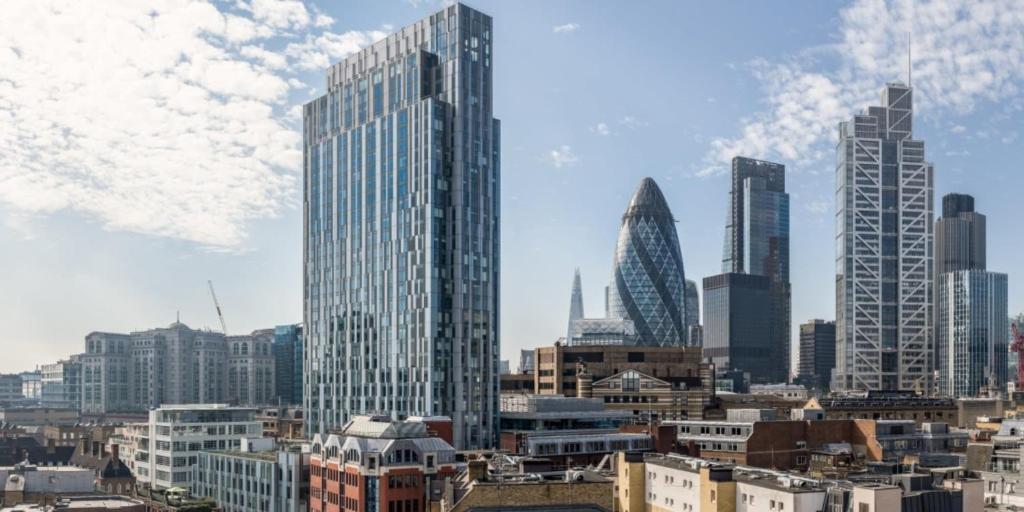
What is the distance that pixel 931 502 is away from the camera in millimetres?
81812

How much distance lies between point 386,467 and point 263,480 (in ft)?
173

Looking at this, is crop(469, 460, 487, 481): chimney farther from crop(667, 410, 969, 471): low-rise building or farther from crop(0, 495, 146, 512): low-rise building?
crop(667, 410, 969, 471): low-rise building

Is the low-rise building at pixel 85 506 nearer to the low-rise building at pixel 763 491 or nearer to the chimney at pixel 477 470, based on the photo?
the chimney at pixel 477 470

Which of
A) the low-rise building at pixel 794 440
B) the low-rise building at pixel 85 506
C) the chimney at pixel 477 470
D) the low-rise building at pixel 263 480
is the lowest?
the low-rise building at pixel 263 480

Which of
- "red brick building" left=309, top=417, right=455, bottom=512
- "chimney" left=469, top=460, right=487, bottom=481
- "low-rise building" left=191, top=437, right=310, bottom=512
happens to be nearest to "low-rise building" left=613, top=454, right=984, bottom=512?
"chimney" left=469, top=460, right=487, bottom=481

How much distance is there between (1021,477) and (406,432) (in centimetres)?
7102

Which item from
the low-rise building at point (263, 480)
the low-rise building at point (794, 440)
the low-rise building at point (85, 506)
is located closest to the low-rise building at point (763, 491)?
the low-rise building at point (794, 440)

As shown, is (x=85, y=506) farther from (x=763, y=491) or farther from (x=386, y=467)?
(x=763, y=491)

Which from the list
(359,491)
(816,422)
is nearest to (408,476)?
(359,491)

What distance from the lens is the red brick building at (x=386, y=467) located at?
133m

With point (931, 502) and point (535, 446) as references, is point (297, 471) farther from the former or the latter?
point (931, 502)

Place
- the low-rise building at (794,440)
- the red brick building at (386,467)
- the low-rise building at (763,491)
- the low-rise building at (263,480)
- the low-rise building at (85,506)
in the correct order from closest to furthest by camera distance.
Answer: the low-rise building at (763,491)
the low-rise building at (85,506)
the red brick building at (386,467)
the low-rise building at (794,440)
the low-rise building at (263,480)

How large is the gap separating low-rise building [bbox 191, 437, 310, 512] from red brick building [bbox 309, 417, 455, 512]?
26.1 meters

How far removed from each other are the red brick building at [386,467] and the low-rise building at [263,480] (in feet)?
85.5
